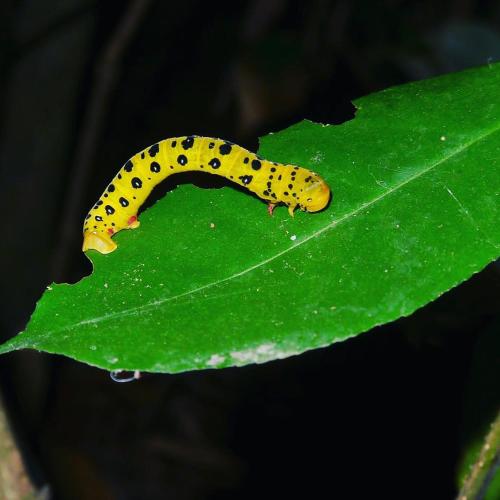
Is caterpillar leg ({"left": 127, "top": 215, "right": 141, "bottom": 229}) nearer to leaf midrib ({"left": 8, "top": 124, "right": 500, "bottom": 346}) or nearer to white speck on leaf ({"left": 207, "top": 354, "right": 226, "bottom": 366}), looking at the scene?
leaf midrib ({"left": 8, "top": 124, "right": 500, "bottom": 346})

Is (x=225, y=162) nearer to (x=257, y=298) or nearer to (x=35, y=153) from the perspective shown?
(x=257, y=298)

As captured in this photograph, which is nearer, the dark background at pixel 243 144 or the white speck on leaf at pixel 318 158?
the white speck on leaf at pixel 318 158

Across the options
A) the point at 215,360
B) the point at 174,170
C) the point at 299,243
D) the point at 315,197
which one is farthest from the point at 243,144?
the point at 215,360

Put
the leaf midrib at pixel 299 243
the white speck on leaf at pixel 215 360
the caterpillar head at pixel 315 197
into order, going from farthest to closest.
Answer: the caterpillar head at pixel 315 197 → the leaf midrib at pixel 299 243 → the white speck on leaf at pixel 215 360

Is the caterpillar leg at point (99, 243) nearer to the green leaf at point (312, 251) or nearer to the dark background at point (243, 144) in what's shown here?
the green leaf at point (312, 251)

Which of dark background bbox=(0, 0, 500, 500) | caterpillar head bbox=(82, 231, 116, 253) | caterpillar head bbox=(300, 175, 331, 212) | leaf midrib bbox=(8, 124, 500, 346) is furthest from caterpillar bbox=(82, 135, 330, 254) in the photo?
dark background bbox=(0, 0, 500, 500)

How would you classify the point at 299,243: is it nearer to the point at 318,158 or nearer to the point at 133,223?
the point at 318,158

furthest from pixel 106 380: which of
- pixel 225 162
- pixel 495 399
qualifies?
pixel 495 399

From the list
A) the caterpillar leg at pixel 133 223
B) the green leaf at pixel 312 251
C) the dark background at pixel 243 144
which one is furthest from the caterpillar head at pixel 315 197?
the dark background at pixel 243 144
